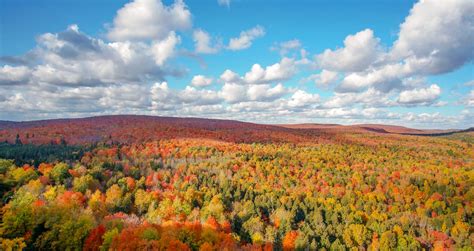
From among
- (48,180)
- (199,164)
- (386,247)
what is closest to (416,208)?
(386,247)

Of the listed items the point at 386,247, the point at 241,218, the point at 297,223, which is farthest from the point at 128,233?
the point at 386,247

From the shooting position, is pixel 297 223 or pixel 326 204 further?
pixel 326 204

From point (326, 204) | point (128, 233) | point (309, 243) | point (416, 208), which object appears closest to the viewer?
point (128, 233)

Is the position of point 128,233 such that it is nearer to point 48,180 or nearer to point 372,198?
point 48,180

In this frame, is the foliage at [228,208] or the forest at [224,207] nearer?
the foliage at [228,208]

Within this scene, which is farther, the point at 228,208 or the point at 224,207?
the point at 228,208

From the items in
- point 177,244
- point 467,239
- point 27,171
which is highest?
point 27,171

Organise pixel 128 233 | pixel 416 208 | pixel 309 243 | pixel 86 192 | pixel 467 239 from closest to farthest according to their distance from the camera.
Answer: pixel 128 233 → pixel 309 243 → pixel 467 239 → pixel 86 192 → pixel 416 208

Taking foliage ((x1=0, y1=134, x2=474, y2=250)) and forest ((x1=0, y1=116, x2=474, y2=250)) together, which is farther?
forest ((x1=0, y1=116, x2=474, y2=250))

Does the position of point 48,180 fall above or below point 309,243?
above

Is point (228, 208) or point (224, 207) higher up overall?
point (224, 207)
